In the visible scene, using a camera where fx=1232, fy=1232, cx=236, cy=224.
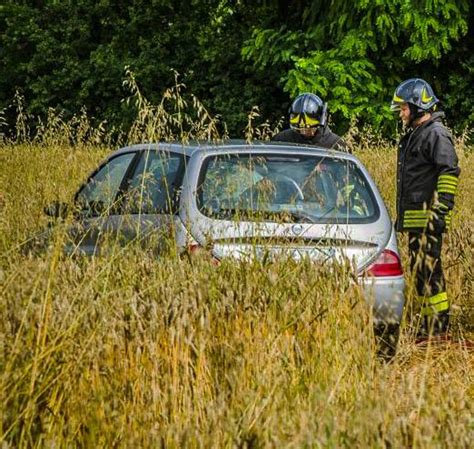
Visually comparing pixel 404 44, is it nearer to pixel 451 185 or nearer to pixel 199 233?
pixel 451 185

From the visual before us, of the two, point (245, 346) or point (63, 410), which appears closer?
point (63, 410)

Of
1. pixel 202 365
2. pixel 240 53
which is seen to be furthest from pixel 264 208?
pixel 240 53

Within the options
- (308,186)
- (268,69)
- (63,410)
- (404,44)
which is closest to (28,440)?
(63,410)

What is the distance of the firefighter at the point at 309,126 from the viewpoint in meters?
10.5

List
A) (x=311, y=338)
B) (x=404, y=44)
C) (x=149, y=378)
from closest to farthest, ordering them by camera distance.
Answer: (x=149, y=378), (x=311, y=338), (x=404, y=44)

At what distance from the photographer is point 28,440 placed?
4.03m

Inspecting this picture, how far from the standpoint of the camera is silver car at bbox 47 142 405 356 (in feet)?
21.9

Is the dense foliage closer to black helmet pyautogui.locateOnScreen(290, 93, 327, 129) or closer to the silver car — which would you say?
black helmet pyautogui.locateOnScreen(290, 93, 327, 129)

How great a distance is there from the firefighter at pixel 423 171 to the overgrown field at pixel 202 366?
9.67 ft

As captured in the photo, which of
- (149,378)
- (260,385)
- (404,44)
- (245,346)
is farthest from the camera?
(404,44)

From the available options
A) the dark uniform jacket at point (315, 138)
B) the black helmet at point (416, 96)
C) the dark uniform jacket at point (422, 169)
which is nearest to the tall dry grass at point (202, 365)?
the dark uniform jacket at point (422, 169)

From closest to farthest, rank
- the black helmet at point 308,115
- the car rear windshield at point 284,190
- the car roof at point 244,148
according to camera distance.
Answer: the car rear windshield at point 284,190, the car roof at point 244,148, the black helmet at point 308,115

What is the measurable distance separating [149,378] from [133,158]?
426 centimetres

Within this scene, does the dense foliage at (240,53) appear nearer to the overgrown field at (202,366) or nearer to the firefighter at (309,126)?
the firefighter at (309,126)
